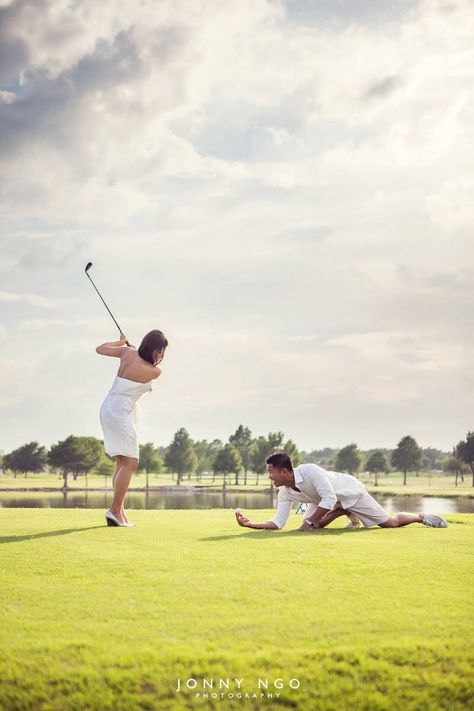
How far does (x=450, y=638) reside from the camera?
4.36 m

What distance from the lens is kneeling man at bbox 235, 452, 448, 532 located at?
9594mm

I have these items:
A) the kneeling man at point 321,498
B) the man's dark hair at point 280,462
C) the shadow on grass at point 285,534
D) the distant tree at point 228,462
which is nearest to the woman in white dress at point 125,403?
the kneeling man at point 321,498

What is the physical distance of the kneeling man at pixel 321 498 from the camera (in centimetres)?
959

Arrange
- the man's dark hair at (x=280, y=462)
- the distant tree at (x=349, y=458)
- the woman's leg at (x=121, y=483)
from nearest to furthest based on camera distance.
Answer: the man's dark hair at (x=280, y=462)
the woman's leg at (x=121, y=483)
the distant tree at (x=349, y=458)

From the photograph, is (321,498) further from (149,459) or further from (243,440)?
(243,440)

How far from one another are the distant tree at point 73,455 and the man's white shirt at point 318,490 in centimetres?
9031

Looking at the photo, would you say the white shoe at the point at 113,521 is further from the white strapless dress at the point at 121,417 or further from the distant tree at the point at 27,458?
the distant tree at the point at 27,458

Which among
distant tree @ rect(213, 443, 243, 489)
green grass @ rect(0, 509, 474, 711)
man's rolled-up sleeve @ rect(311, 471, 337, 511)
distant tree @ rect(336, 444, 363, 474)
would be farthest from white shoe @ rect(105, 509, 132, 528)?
distant tree @ rect(336, 444, 363, 474)

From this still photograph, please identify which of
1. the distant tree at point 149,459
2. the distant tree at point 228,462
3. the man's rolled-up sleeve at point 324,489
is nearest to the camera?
the man's rolled-up sleeve at point 324,489

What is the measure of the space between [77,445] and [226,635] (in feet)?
320

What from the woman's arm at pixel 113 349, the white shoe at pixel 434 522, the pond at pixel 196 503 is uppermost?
the woman's arm at pixel 113 349

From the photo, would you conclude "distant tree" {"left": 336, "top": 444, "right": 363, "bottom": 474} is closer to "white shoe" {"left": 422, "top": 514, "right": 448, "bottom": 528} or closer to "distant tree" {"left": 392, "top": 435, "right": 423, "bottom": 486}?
"distant tree" {"left": 392, "top": 435, "right": 423, "bottom": 486}

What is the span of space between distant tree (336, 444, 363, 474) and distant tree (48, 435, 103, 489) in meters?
43.7

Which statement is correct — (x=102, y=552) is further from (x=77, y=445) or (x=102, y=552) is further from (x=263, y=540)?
(x=77, y=445)
